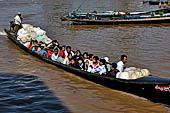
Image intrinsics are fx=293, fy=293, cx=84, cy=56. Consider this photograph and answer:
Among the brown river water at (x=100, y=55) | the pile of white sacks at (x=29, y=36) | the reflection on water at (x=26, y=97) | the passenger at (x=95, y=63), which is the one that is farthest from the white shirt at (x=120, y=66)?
the pile of white sacks at (x=29, y=36)

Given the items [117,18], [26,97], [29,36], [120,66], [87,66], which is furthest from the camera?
[117,18]

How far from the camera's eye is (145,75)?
6.90 meters

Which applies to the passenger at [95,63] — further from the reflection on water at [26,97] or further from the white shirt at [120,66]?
the reflection on water at [26,97]

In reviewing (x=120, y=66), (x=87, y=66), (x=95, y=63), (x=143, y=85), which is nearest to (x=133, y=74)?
(x=143, y=85)

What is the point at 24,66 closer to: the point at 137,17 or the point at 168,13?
the point at 137,17

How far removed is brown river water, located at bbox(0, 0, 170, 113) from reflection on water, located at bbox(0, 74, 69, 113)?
231 mm

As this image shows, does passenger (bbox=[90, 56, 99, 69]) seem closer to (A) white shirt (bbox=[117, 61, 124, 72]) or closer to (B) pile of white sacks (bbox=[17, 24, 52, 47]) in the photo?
(A) white shirt (bbox=[117, 61, 124, 72])

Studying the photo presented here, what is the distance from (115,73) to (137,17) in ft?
38.7

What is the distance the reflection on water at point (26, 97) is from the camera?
21.8ft

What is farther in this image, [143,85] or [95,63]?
[95,63]

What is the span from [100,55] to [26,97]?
4802 mm

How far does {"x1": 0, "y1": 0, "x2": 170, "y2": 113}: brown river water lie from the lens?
6.91 m

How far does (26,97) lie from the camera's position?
23.9 ft

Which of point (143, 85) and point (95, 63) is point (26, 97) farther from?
point (143, 85)
